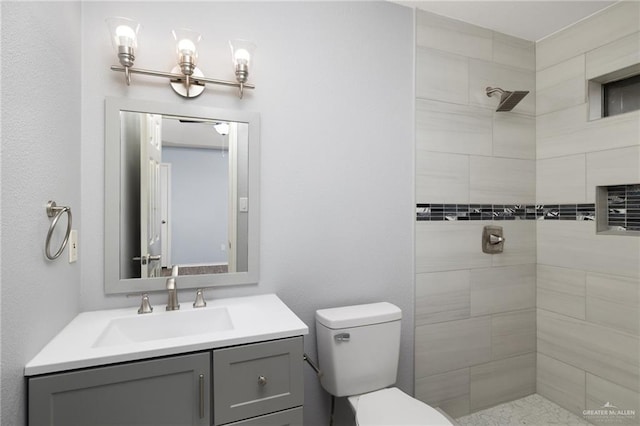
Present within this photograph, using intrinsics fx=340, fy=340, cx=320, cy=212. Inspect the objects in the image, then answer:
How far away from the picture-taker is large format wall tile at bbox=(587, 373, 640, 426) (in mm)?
1815

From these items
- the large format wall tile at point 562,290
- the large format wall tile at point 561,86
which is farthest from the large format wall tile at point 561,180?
the large format wall tile at point 562,290

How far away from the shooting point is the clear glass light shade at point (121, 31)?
1.33m

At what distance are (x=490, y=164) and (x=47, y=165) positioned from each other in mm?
2232

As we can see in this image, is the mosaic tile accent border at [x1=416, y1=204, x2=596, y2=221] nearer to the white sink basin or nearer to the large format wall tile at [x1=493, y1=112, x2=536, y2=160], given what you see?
the large format wall tile at [x1=493, y1=112, x2=536, y2=160]

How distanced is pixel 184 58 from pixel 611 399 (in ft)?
9.25

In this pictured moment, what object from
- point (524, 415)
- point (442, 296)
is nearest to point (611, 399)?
point (524, 415)

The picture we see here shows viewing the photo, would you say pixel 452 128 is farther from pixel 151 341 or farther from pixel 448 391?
pixel 151 341

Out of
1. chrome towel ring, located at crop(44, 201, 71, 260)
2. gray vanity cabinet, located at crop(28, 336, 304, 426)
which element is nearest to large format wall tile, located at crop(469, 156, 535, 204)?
gray vanity cabinet, located at crop(28, 336, 304, 426)

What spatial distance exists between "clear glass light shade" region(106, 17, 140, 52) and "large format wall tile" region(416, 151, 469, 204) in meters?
1.49

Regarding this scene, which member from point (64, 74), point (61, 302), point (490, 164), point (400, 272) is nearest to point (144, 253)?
point (61, 302)

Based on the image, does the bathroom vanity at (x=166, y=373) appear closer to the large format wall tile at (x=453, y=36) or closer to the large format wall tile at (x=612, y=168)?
the large format wall tile at (x=453, y=36)

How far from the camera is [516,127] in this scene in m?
2.25

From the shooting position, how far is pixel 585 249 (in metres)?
2.04

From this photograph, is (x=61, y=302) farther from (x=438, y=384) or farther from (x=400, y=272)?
(x=438, y=384)
